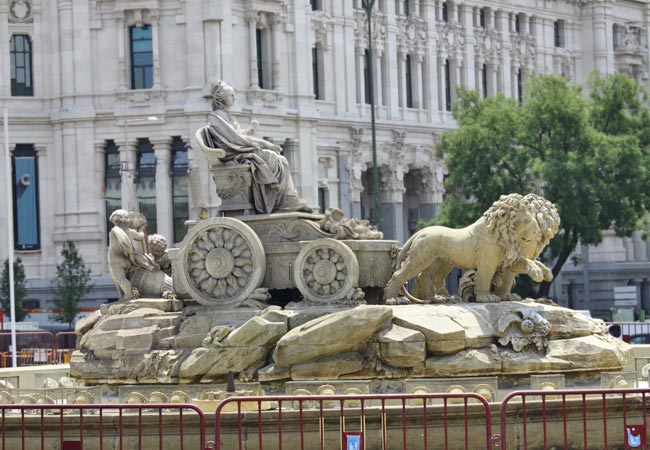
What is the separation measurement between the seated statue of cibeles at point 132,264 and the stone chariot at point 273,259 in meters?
1.18

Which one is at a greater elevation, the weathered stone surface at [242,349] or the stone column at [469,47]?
the stone column at [469,47]

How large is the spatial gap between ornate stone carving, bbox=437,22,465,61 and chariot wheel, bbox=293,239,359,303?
176 ft

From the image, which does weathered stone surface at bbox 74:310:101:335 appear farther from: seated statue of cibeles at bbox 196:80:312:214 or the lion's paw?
the lion's paw

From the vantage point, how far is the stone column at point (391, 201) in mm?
72438

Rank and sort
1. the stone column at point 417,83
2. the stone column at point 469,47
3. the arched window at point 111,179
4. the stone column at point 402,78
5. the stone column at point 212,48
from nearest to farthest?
the stone column at point 212,48, the arched window at point 111,179, the stone column at point 402,78, the stone column at point 417,83, the stone column at point 469,47

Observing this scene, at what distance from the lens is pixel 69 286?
5888 centimetres

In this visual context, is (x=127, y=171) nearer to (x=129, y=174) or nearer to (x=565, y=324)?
(x=129, y=174)

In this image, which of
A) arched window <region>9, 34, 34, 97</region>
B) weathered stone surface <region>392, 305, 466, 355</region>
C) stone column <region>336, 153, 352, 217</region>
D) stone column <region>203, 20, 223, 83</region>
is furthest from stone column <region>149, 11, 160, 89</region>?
weathered stone surface <region>392, 305, 466, 355</region>

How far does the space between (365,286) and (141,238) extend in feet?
12.8

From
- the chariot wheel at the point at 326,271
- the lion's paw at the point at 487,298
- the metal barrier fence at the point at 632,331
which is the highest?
the chariot wheel at the point at 326,271

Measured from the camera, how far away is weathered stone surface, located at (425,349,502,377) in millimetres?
22922

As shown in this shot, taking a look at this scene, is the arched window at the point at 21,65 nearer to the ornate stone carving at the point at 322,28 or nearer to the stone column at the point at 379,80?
the ornate stone carving at the point at 322,28

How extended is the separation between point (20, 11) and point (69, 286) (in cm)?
1229

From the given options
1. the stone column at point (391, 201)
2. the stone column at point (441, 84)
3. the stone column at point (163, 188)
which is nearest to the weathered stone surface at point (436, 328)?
the stone column at point (163, 188)
